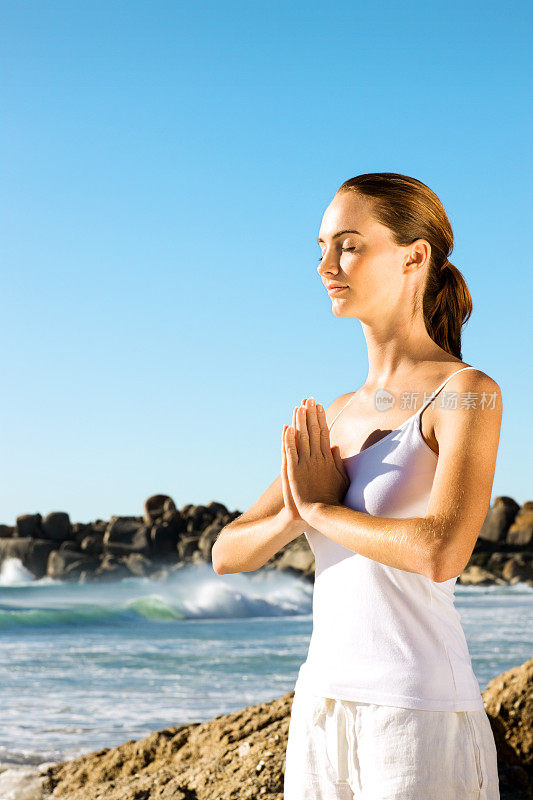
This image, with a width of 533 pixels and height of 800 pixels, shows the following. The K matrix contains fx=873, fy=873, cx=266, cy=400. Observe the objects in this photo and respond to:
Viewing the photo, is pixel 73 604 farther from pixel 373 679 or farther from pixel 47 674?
pixel 373 679

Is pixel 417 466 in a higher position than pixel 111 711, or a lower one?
higher

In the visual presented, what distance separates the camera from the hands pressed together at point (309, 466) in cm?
153

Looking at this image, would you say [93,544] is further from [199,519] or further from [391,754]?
[391,754]

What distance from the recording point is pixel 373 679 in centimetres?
138

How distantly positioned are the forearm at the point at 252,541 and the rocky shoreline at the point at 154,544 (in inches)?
1074

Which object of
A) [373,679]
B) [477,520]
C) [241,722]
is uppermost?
[477,520]

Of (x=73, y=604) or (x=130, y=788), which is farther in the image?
(x=73, y=604)

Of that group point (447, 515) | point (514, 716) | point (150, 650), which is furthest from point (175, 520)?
point (447, 515)

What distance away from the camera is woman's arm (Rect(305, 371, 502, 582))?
1.34 m

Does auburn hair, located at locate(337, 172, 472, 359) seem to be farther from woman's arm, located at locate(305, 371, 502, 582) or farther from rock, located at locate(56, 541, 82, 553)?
rock, located at locate(56, 541, 82, 553)

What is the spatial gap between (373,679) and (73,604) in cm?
2528

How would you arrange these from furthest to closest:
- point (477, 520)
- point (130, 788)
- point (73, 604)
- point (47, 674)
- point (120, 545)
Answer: point (120, 545) → point (73, 604) → point (47, 674) → point (130, 788) → point (477, 520)

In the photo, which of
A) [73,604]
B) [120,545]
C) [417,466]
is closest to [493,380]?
[417,466]

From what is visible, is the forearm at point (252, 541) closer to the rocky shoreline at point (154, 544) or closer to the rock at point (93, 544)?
the rocky shoreline at point (154, 544)
